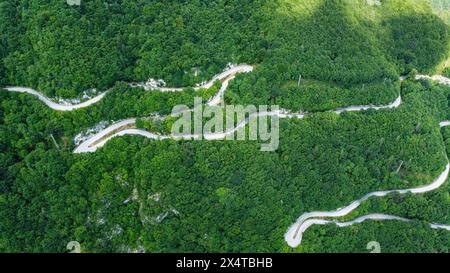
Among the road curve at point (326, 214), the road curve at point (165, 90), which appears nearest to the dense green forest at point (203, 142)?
the road curve at point (326, 214)

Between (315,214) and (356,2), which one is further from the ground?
(356,2)

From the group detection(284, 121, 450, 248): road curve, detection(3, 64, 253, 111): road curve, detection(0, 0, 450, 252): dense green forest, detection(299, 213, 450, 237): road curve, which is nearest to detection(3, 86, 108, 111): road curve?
detection(3, 64, 253, 111): road curve

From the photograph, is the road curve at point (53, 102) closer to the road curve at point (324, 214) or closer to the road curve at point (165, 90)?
the road curve at point (165, 90)

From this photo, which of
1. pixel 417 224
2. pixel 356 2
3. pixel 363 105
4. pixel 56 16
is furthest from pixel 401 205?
pixel 56 16

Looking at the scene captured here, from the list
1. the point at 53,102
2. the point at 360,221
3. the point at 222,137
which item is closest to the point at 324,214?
the point at 360,221

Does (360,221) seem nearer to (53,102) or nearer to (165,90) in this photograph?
(165,90)

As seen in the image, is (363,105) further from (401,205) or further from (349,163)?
(401,205)

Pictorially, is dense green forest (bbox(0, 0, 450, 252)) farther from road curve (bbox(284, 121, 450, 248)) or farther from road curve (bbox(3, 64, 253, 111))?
road curve (bbox(3, 64, 253, 111))

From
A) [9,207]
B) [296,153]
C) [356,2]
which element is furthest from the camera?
[356,2]
